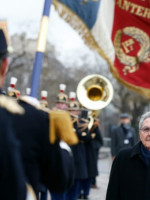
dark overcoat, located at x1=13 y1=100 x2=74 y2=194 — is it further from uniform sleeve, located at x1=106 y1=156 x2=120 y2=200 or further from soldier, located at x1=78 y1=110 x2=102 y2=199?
soldier, located at x1=78 y1=110 x2=102 y2=199

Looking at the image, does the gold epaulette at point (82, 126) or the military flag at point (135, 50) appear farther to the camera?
the gold epaulette at point (82, 126)

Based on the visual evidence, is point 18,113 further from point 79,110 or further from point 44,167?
point 79,110

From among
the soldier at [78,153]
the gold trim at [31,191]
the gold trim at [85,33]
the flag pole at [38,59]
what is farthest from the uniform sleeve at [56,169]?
the soldier at [78,153]

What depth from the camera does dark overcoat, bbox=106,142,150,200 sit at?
11.9 feet

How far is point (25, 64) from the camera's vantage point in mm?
34281

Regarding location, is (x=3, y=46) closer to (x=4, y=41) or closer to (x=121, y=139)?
(x=4, y=41)

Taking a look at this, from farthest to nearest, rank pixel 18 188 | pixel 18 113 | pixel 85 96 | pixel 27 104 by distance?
pixel 85 96
pixel 27 104
pixel 18 113
pixel 18 188

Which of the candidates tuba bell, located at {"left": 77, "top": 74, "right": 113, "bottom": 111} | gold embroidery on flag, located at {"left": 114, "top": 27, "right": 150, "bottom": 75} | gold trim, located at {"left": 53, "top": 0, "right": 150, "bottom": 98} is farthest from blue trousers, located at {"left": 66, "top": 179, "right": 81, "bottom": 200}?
gold embroidery on flag, located at {"left": 114, "top": 27, "right": 150, "bottom": 75}

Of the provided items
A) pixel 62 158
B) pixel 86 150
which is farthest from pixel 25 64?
pixel 62 158

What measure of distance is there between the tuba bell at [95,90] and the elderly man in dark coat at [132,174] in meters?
4.78

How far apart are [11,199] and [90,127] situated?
7261 millimetres

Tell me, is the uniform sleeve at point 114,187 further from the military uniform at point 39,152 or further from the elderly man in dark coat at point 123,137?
the elderly man in dark coat at point 123,137

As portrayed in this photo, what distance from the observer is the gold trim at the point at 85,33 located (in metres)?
6.51

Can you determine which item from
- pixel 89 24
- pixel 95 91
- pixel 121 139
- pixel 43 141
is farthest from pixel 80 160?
pixel 43 141
